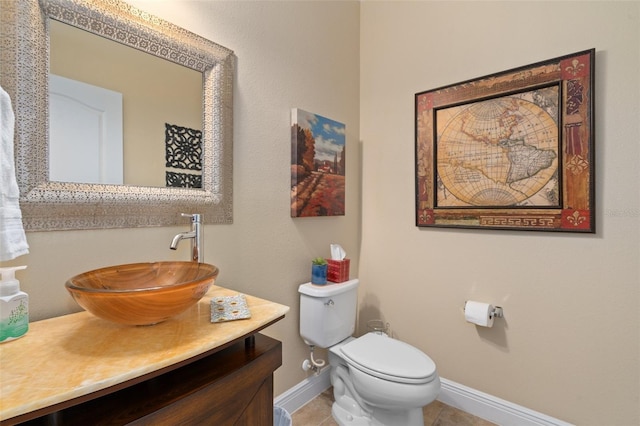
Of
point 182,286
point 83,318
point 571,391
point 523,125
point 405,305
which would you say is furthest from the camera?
point 405,305

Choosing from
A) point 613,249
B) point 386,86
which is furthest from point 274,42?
point 613,249

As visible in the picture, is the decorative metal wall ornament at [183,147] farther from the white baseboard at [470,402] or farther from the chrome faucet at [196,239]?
the white baseboard at [470,402]

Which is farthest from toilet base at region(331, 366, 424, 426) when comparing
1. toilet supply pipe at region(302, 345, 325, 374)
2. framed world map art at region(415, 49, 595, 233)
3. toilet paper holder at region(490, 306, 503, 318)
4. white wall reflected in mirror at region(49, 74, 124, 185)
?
white wall reflected in mirror at region(49, 74, 124, 185)

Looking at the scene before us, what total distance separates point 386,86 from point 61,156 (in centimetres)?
187

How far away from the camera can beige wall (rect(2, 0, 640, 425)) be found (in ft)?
4.31

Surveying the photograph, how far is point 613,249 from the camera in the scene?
1352 mm

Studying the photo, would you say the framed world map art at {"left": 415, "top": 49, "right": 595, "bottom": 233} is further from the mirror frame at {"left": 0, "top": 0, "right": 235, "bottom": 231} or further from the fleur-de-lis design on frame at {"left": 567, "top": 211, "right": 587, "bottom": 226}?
the mirror frame at {"left": 0, "top": 0, "right": 235, "bottom": 231}

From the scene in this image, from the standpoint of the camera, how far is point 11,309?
2.35ft

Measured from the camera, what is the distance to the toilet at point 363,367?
1.27 metres

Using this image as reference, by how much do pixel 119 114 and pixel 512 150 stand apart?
6.05ft

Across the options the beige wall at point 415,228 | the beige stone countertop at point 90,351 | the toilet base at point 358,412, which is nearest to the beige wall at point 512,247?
the beige wall at point 415,228

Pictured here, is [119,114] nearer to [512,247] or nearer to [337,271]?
[337,271]

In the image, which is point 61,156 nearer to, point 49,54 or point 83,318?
point 49,54

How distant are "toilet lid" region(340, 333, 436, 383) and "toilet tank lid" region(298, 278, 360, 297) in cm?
28
